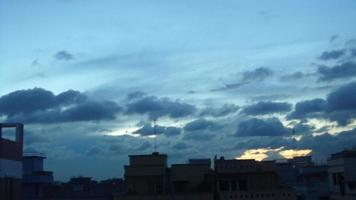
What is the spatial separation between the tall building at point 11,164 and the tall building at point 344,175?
1209 inches

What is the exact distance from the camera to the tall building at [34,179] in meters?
63.4

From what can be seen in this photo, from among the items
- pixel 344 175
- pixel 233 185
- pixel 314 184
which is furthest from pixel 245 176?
pixel 314 184

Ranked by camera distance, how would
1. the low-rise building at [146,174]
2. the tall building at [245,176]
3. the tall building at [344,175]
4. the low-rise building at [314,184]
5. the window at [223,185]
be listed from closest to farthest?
the window at [223,185]
the tall building at [245,176]
the low-rise building at [146,174]
the tall building at [344,175]
the low-rise building at [314,184]

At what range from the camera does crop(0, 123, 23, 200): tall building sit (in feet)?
130

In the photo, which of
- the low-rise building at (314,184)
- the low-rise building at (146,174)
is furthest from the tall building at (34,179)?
the low-rise building at (314,184)

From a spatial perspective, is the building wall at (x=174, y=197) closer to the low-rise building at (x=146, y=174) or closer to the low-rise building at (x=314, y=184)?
the low-rise building at (x=146, y=174)

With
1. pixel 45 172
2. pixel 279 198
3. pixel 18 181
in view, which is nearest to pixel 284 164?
pixel 45 172

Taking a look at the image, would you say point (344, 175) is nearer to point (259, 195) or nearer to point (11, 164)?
point (259, 195)

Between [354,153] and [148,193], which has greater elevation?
[354,153]

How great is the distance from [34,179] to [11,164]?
78.0 ft

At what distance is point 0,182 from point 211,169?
61.9 feet

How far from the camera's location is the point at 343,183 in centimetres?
5900

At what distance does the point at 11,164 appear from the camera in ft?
136

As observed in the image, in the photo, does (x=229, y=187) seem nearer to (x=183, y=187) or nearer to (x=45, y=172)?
(x=183, y=187)
